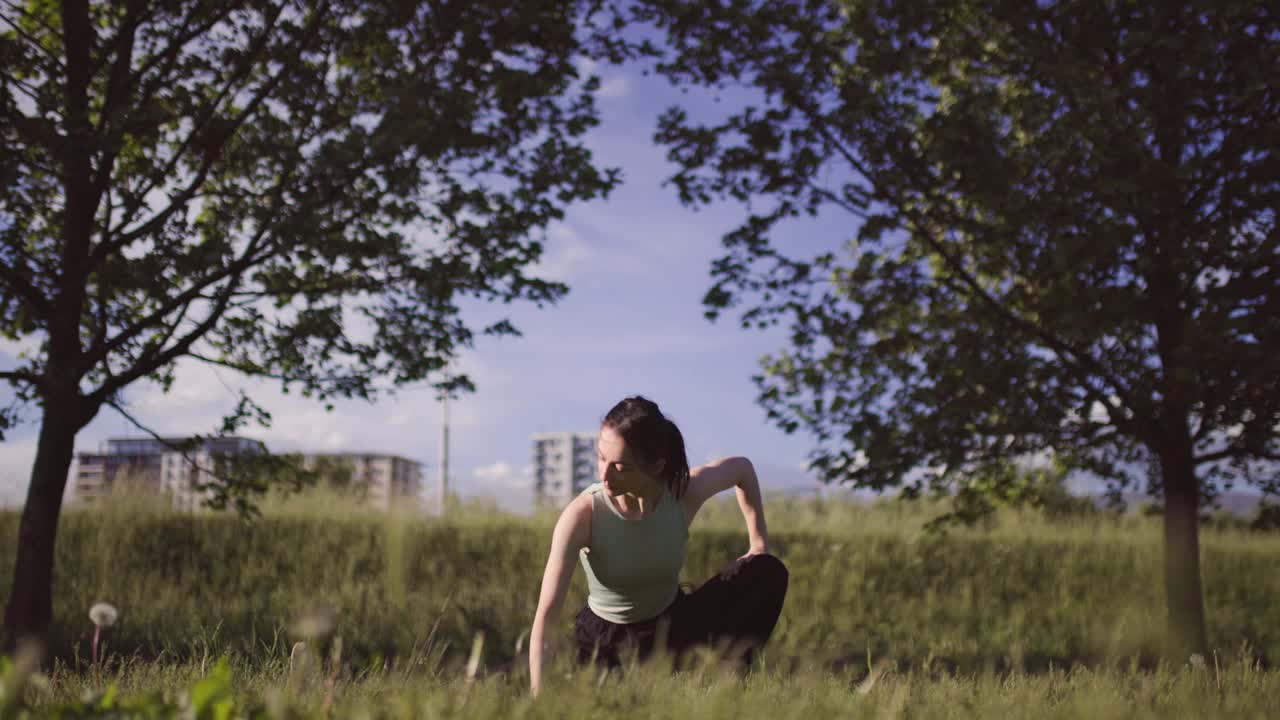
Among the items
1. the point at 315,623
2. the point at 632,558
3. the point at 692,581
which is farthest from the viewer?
the point at 692,581

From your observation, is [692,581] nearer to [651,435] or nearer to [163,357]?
[163,357]

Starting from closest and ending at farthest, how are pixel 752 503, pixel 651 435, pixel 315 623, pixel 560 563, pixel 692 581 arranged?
pixel 315 623, pixel 560 563, pixel 651 435, pixel 752 503, pixel 692 581

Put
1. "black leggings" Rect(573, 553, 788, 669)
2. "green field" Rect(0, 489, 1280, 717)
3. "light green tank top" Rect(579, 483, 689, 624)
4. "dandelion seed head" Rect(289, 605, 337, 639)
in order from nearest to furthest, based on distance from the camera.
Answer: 1. "dandelion seed head" Rect(289, 605, 337, 639)
2. "light green tank top" Rect(579, 483, 689, 624)
3. "black leggings" Rect(573, 553, 788, 669)
4. "green field" Rect(0, 489, 1280, 717)

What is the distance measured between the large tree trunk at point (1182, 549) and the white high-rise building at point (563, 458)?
56.3m

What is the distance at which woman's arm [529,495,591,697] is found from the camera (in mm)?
3406

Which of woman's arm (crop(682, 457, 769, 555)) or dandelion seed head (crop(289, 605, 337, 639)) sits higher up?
woman's arm (crop(682, 457, 769, 555))

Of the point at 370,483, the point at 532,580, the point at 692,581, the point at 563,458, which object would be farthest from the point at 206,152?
the point at 563,458

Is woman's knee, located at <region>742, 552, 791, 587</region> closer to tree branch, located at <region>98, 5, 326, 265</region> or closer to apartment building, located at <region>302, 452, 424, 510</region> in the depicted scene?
apartment building, located at <region>302, 452, 424, 510</region>

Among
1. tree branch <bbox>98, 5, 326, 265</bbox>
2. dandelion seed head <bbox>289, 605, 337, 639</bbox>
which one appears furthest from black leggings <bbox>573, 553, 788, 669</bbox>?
tree branch <bbox>98, 5, 326, 265</bbox>

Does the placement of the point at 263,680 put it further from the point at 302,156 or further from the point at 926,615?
the point at 926,615

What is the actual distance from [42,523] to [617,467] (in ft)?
22.8

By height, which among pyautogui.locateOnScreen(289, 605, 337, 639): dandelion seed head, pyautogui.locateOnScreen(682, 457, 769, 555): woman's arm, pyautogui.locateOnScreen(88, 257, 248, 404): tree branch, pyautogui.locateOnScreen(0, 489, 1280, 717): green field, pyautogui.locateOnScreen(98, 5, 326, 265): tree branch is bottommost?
pyautogui.locateOnScreen(0, 489, 1280, 717): green field

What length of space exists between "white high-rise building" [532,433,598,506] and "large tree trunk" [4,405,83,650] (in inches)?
2194

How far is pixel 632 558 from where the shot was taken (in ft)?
13.1
